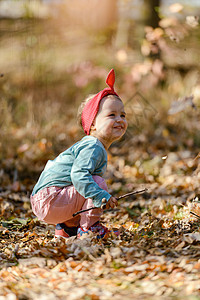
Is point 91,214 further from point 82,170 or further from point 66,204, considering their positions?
point 82,170

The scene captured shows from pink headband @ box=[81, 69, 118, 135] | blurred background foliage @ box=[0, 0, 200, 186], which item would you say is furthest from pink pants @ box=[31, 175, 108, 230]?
blurred background foliage @ box=[0, 0, 200, 186]

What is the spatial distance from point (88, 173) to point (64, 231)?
25.4 inches

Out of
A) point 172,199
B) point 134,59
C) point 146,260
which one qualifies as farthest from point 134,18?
point 146,260

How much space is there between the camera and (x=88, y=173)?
2557mm

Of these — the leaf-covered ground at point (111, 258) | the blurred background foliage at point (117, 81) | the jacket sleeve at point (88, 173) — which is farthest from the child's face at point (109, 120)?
the blurred background foliage at point (117, 81)

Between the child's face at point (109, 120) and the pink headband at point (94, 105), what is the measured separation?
0.03 meters

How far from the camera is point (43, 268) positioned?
2268 millimetres

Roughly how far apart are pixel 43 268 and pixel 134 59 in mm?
5940

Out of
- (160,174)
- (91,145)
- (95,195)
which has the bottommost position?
(160,174)

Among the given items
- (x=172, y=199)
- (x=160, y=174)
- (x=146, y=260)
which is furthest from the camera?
(x=160, y=174)

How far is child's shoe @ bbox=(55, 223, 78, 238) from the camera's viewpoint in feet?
9.48

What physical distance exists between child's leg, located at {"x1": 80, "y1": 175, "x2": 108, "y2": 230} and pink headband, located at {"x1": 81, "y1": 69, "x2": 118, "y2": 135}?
1.46 feet

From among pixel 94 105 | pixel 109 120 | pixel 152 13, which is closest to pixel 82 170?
pixel 109 120

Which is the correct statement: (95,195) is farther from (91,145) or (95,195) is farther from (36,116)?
(36,116)
